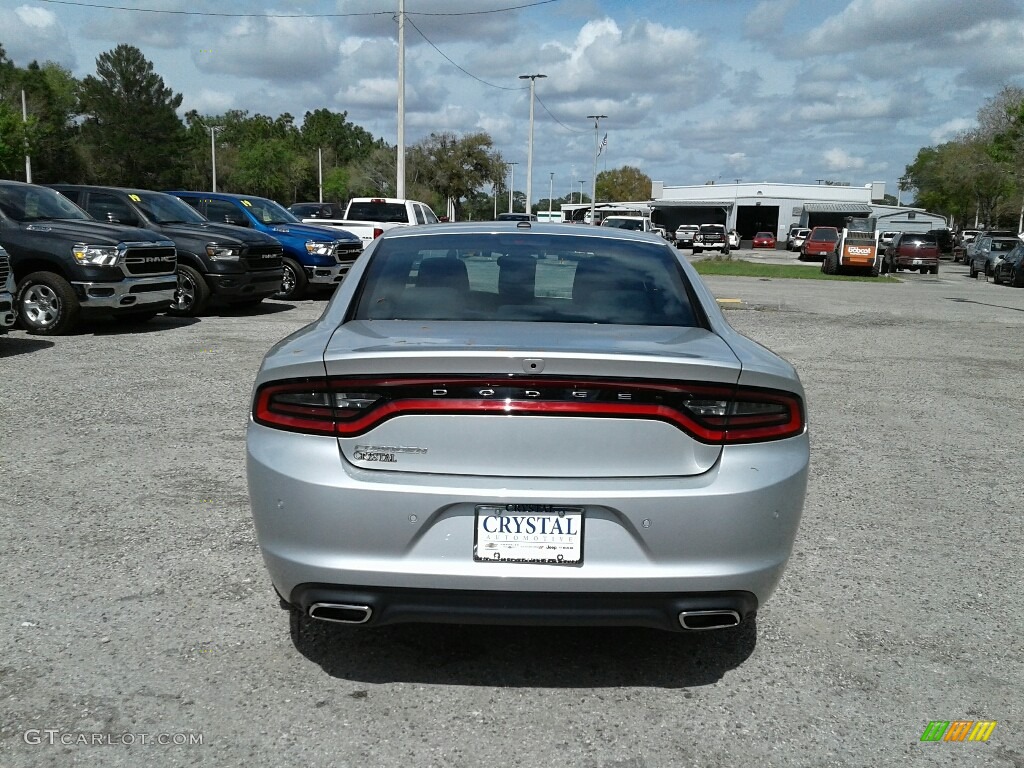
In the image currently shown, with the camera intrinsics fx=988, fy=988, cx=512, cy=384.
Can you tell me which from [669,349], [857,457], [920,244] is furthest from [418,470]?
[920,244]

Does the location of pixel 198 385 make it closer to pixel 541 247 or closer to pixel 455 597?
pixel 541 247

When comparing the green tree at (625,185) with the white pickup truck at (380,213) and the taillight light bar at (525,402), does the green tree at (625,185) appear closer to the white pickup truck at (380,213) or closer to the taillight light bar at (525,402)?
the white pickup truck at (380,213)

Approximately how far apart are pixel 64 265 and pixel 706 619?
11.0 metres

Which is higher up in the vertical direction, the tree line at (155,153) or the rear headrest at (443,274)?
the tree line at (155,153)

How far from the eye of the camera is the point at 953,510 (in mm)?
5844

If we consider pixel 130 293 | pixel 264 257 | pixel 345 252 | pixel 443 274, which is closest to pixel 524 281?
pixel 443 274

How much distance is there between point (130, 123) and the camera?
91.9 metres

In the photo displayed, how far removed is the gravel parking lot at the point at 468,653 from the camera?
316 centimetres

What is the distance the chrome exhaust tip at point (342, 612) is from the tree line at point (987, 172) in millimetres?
58017

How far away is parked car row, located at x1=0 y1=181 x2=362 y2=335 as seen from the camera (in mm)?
12148

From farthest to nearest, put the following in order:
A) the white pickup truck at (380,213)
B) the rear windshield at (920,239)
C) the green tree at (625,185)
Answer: the green tree at (625,185) < the rear windshield at (920,239) < the white pickup truck at (380,213)

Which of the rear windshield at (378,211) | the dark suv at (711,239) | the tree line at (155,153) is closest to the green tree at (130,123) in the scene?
the tree line at (155,153)

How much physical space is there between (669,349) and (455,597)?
1.12m

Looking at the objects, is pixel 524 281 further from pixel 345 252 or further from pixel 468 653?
pixel 345 252
